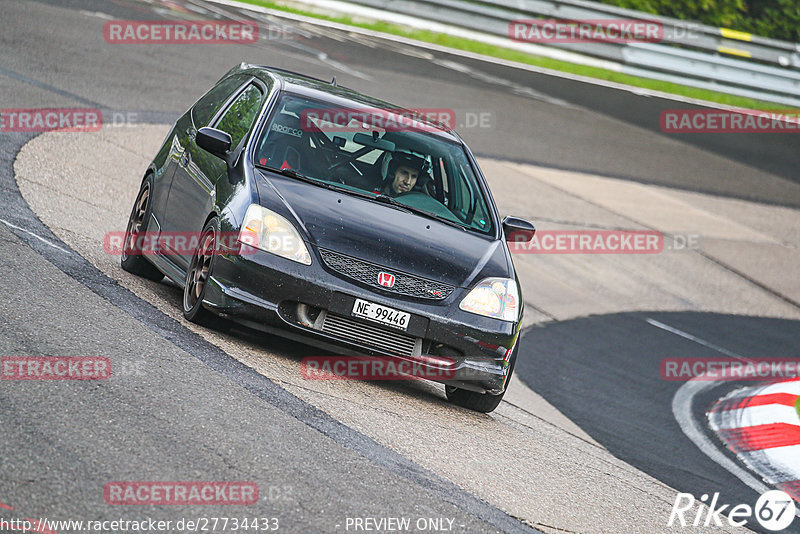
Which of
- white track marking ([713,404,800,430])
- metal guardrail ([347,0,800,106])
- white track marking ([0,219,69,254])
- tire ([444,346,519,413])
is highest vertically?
metal guardrail ([347,0,800,106])

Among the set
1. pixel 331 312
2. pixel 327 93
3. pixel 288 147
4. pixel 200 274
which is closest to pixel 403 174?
pixel 288 147

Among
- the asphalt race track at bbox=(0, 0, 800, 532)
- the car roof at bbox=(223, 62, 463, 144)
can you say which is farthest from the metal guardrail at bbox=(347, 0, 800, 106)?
the car roof at bbox=(223, 62, 463, 144)

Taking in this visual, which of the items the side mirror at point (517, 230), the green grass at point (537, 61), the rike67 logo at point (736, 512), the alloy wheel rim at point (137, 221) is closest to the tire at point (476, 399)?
the side mirror at point (517, 230)

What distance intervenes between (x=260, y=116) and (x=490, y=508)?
341 centimetres

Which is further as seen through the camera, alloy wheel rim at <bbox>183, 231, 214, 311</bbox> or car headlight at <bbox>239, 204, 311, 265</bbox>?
alloy wheel rim at <bbox>183, 231, 214, 311</bbox>

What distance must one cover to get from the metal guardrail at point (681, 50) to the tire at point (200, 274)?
20.1 metres

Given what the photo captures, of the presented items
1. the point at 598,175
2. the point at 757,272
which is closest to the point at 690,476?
the point at 757,272

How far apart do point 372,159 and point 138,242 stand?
6.18 feet

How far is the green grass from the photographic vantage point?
1016 inches

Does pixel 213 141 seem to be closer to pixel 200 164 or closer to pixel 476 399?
pixel 200 164

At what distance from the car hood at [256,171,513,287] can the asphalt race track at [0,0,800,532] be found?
802mm

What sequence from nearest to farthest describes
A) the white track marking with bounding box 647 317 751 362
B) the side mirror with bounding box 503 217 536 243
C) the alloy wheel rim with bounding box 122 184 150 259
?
the side mirror with bounding box 503 217 536 243 < the alloy wheel rim with bounding box 122 184 150 259 < the white track marking with bounding box 647 317 751 362

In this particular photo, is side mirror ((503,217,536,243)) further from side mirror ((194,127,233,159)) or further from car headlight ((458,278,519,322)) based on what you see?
side mirror ((194,127,233,159))

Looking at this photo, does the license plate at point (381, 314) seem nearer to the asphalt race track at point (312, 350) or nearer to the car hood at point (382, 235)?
the car hood at point (382, 235)
